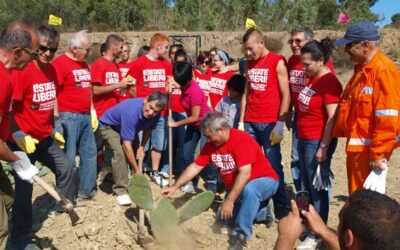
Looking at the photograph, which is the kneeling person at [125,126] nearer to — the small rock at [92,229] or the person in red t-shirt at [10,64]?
the small rock at [92,229]

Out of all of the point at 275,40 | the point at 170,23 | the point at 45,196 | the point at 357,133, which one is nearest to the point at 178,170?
the point at 45,196

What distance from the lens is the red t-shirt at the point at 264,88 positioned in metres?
4.54

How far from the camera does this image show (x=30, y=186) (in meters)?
3.87

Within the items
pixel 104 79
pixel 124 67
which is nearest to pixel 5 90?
pixel 104 79

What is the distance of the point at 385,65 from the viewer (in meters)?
3.15

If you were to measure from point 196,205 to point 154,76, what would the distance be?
2.10 meters

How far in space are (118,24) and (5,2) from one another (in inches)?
301

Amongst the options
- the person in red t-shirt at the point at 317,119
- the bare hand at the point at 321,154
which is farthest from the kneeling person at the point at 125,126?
the bare hand at the point at 321,154

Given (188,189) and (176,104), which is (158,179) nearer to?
(188,189)

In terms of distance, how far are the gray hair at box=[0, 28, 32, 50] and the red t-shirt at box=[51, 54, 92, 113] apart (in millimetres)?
1445

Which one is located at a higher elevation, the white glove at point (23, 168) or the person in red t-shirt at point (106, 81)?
the person in red t-shirt at point (106, 81)

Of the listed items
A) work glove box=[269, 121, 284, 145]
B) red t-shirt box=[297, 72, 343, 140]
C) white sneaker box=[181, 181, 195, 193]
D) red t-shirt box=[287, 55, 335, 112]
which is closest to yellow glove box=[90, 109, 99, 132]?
white sneaker box=[181, 181, 195, 193]

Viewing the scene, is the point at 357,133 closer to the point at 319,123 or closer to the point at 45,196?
the point at 319,123

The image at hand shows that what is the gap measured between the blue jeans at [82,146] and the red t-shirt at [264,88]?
5.79 feet
